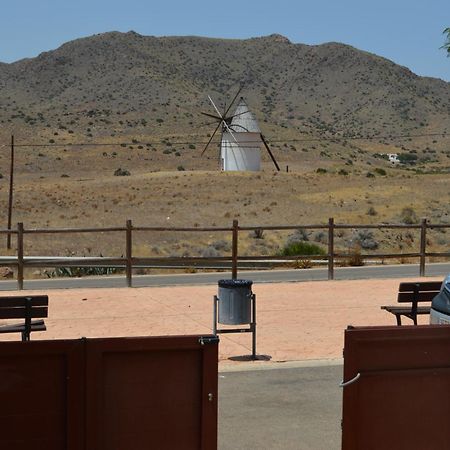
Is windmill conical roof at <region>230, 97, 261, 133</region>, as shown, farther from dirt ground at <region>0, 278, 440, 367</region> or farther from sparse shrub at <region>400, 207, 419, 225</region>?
dirt ground at <region>0, 278, 440, 367</region>

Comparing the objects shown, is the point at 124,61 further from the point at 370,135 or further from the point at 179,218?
the point at 179,218

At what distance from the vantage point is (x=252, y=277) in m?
22.0

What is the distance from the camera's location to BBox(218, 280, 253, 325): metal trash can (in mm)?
11656

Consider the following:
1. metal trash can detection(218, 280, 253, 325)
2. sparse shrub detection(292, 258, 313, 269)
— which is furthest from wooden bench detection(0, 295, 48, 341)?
sparse shrub detection(292, 258, 313, 269)

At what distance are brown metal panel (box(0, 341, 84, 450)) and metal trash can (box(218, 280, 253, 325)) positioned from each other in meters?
6.28

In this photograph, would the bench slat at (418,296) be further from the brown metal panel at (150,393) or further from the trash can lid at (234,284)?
the brown metal panel at (150,393)

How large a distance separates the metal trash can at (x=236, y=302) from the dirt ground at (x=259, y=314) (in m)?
0.45

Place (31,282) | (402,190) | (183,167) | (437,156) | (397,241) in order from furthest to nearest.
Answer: (437,156)
(183,167)
(402,190)
(397,241)
(31,282)

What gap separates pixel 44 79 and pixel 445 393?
15238cm

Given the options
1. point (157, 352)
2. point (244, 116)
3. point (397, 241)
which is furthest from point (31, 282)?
point (244, 116)

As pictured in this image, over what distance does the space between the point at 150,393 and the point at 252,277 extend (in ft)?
54.2

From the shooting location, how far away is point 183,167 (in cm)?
9169

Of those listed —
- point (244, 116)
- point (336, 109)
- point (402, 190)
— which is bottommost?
point (402, 190)

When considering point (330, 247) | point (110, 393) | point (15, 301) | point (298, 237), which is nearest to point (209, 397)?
point (110, 393)
